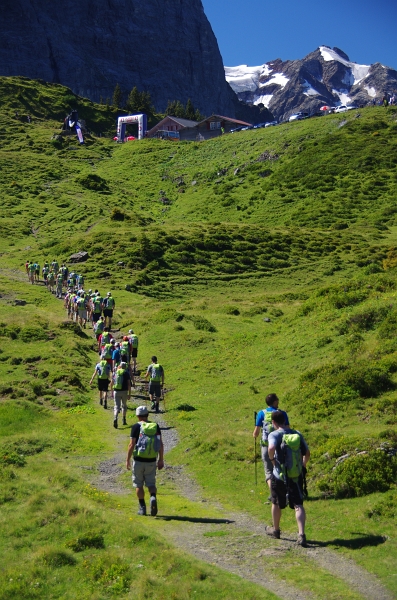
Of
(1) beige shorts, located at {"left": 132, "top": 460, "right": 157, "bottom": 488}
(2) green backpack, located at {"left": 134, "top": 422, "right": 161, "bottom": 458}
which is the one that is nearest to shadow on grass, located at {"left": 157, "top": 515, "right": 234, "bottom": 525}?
(1) beige shorts, located at {"left": 132, "top": 460, "right": 157, "bottom": 488}

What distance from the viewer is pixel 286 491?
37.6 ft

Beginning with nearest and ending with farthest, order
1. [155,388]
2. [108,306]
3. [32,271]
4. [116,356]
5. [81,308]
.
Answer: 1. [155,388]
2. [116,356]
3. [108,306]
4. [81,308]
5. [32,271]

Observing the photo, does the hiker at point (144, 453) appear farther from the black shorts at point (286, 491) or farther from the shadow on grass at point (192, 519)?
the black shorts at point (286, 491)

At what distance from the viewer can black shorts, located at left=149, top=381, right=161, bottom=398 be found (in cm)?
2355

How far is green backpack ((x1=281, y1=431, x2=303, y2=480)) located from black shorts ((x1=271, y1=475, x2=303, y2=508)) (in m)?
0.16

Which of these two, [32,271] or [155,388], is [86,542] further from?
[32,271]

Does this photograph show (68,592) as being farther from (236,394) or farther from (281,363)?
(281,363)

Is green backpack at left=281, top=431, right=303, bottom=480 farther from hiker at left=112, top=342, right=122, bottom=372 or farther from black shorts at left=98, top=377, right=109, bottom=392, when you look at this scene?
hiker at left=112, top=342, right=122, bottom=372

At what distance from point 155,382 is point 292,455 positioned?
1258cm

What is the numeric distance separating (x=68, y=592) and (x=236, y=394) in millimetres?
14331

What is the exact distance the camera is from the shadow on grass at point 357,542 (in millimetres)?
10797

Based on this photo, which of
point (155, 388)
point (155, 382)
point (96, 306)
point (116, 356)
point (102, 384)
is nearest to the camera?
point (155, 382)

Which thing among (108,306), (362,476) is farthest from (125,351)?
(362,476)

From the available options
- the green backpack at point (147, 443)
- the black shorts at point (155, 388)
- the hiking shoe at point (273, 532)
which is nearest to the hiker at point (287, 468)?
the hiking shoe at point (273, 532)
